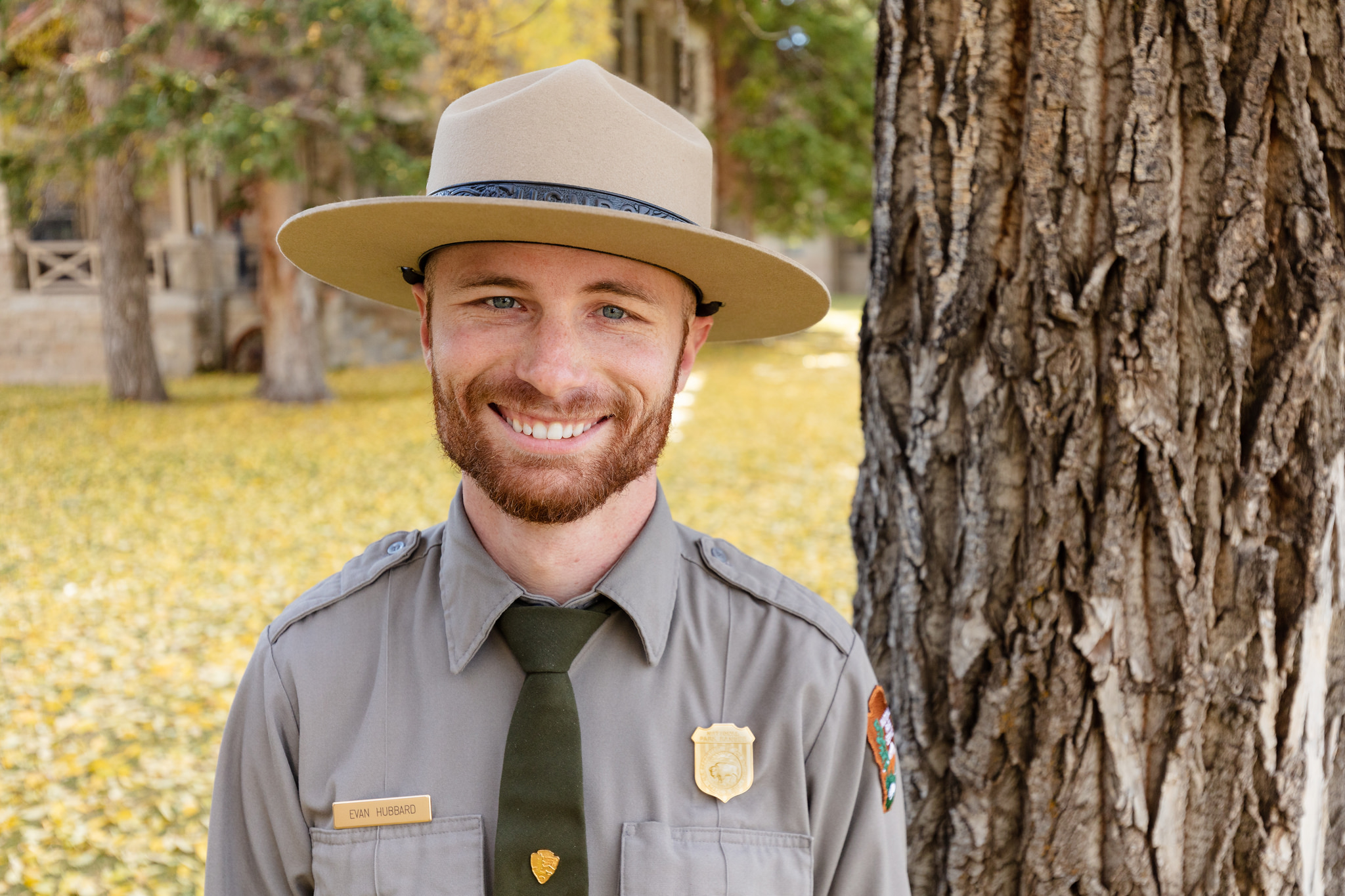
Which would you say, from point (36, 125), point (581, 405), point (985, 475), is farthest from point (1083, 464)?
point (36, 125)

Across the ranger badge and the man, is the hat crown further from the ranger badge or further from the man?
the ranger badge

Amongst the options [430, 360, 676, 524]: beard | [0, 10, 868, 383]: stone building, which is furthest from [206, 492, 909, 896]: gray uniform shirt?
[0, 10, 868, 383]: stone building

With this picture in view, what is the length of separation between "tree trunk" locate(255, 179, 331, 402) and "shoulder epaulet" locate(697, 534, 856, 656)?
13220 mm

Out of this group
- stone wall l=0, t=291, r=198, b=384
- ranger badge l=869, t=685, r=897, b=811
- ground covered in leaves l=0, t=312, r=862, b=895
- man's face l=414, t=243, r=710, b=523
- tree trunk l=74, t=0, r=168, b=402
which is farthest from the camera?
stone wall l=0, t=291, r=198, b=384

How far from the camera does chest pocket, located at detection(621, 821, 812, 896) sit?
154 cm

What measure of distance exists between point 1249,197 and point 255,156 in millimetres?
11424

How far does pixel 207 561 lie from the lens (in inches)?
313

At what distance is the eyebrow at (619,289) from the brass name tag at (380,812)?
0.80 m

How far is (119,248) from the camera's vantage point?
14172mm

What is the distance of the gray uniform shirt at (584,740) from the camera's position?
1.57 meters

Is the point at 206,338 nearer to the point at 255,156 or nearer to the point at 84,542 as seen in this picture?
the point at 255,156

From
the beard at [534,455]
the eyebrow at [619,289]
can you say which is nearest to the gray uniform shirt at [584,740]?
the beard at [534,455]

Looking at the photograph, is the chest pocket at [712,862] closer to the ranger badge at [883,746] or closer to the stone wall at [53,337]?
the ranger badge at [883,746]

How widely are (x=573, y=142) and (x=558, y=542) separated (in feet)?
2.05
